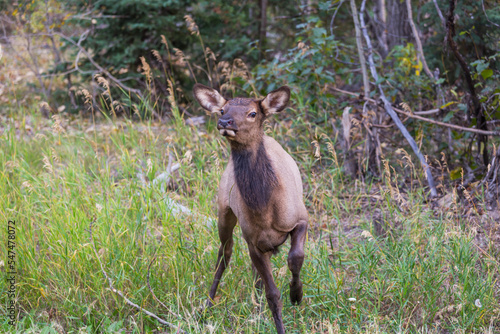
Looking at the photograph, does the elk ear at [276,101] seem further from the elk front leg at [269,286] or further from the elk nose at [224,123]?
the elk front leg at [269,286]

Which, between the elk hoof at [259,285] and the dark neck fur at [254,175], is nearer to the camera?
the dark neck fur at [254,175]

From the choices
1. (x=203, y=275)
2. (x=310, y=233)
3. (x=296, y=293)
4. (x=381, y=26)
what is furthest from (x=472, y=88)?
(x=203, y=275)

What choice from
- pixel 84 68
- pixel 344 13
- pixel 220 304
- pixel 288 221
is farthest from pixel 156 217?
pixel 344 13

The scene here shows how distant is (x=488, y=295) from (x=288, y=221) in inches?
63.5

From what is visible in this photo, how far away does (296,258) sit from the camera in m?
3.46

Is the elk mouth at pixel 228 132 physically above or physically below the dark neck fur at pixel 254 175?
above

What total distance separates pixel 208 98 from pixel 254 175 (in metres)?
0.83

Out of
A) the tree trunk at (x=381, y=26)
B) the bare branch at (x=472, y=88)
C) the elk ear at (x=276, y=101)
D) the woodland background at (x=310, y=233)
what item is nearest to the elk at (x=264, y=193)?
the elk ear at (x=276, y=101)

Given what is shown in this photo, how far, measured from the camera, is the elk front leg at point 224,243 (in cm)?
415

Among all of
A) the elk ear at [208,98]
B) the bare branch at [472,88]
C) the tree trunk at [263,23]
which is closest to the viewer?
the elk ear at [208,98]

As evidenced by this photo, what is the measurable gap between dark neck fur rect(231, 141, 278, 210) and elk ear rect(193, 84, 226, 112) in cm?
51

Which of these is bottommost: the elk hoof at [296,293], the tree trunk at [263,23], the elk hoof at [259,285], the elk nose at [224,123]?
the elk hoof at [259,285]

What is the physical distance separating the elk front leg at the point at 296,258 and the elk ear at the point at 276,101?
2.73ft

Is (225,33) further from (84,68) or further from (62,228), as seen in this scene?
(62,228)
